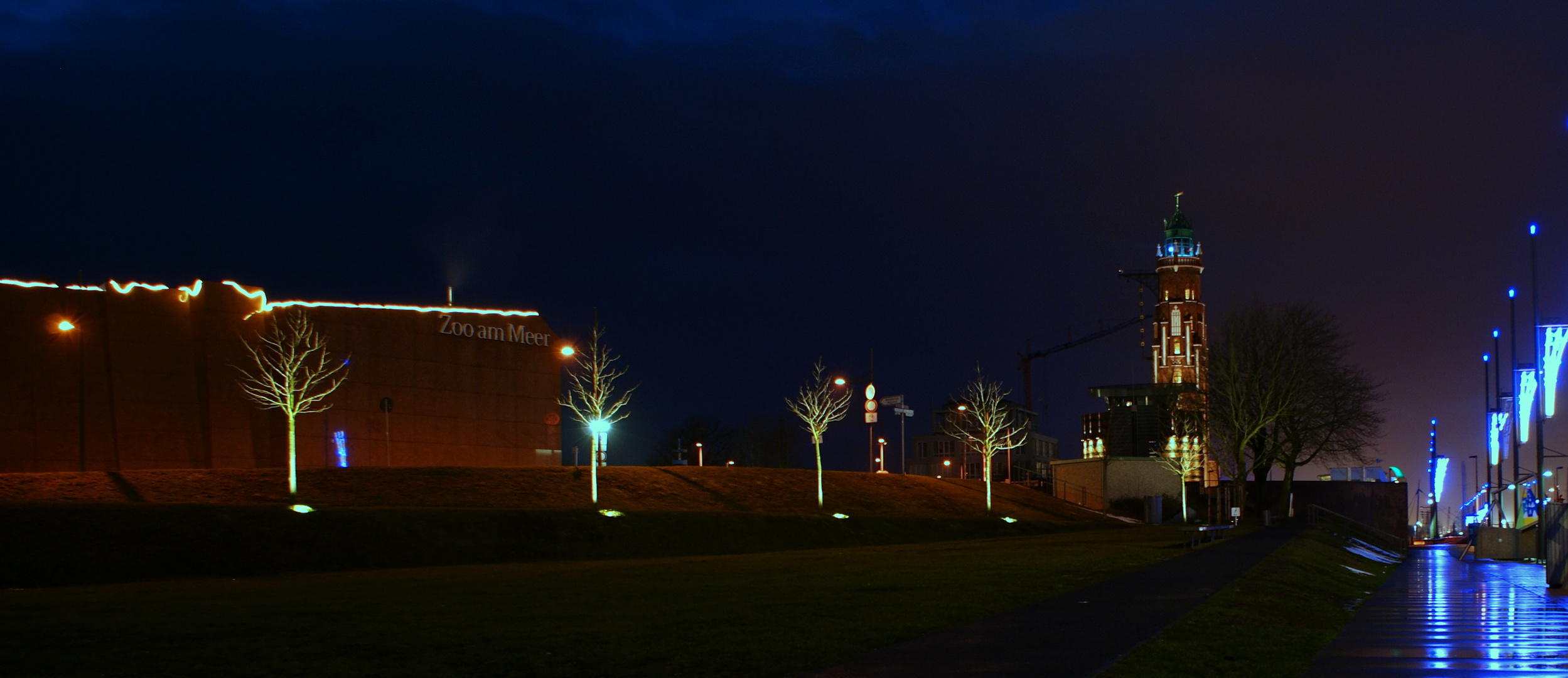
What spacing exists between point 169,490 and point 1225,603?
122 ft

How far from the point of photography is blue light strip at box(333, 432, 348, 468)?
191ft

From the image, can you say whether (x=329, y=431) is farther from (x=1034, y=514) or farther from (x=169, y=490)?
(x=1034, y=514)

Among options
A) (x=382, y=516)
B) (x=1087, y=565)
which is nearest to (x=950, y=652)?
(x=1087, y=565)

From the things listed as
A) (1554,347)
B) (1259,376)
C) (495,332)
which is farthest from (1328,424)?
(495,332)

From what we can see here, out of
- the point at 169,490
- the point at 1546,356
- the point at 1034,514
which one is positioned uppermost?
the point at 1546,356

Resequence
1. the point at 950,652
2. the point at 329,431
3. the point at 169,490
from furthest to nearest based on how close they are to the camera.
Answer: the point at 329,431 < the point at 169,490 < the point at 950,652

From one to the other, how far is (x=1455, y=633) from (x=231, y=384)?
50377mm

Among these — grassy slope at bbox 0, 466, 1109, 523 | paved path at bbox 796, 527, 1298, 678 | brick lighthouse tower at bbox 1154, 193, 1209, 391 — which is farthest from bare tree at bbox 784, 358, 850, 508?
brick lighthouse tower at bbox 1154, 193, 1209, 391

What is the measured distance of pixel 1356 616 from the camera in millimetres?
22125

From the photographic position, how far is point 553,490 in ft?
173

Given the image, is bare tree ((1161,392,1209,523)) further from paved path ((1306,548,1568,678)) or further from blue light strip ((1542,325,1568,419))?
paved path ((1306,548,1568,678))

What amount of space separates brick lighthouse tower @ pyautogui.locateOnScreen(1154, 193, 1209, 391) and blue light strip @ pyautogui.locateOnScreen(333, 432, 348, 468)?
424 feet

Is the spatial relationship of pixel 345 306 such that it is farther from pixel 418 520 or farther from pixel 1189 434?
pixel 1189 434

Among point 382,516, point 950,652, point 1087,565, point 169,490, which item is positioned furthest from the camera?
point 169,490
